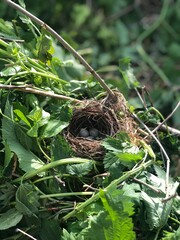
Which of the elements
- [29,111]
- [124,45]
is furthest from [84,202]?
[124,45]

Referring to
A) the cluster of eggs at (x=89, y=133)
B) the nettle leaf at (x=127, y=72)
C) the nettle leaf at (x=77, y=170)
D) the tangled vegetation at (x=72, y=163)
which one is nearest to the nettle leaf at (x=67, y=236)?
the tangled vegetation at (x=72, y=163)

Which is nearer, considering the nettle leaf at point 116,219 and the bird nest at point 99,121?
the nettle leaf at point 116,219

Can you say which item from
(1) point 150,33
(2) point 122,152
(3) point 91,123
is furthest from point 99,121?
(1) point 150,33

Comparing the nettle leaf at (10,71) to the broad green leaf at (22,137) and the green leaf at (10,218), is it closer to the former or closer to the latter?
the broad green leaf at (22,137)

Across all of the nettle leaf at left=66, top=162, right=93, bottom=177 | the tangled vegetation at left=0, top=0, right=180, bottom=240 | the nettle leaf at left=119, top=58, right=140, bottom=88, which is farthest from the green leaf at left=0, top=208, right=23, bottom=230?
the nettle leaf at left=119, top=58, right=140, bottom=88

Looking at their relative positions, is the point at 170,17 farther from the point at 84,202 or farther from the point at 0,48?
the point at 84,202

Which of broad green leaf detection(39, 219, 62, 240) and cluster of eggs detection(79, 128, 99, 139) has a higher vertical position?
cluster of eggs detection(79, 128, 99, 139)

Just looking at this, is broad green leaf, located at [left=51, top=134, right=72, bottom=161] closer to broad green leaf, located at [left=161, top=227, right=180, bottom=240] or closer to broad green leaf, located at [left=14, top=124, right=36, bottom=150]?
broad green leaf, located at [left=14, top=124, right=36, bottom=150]
